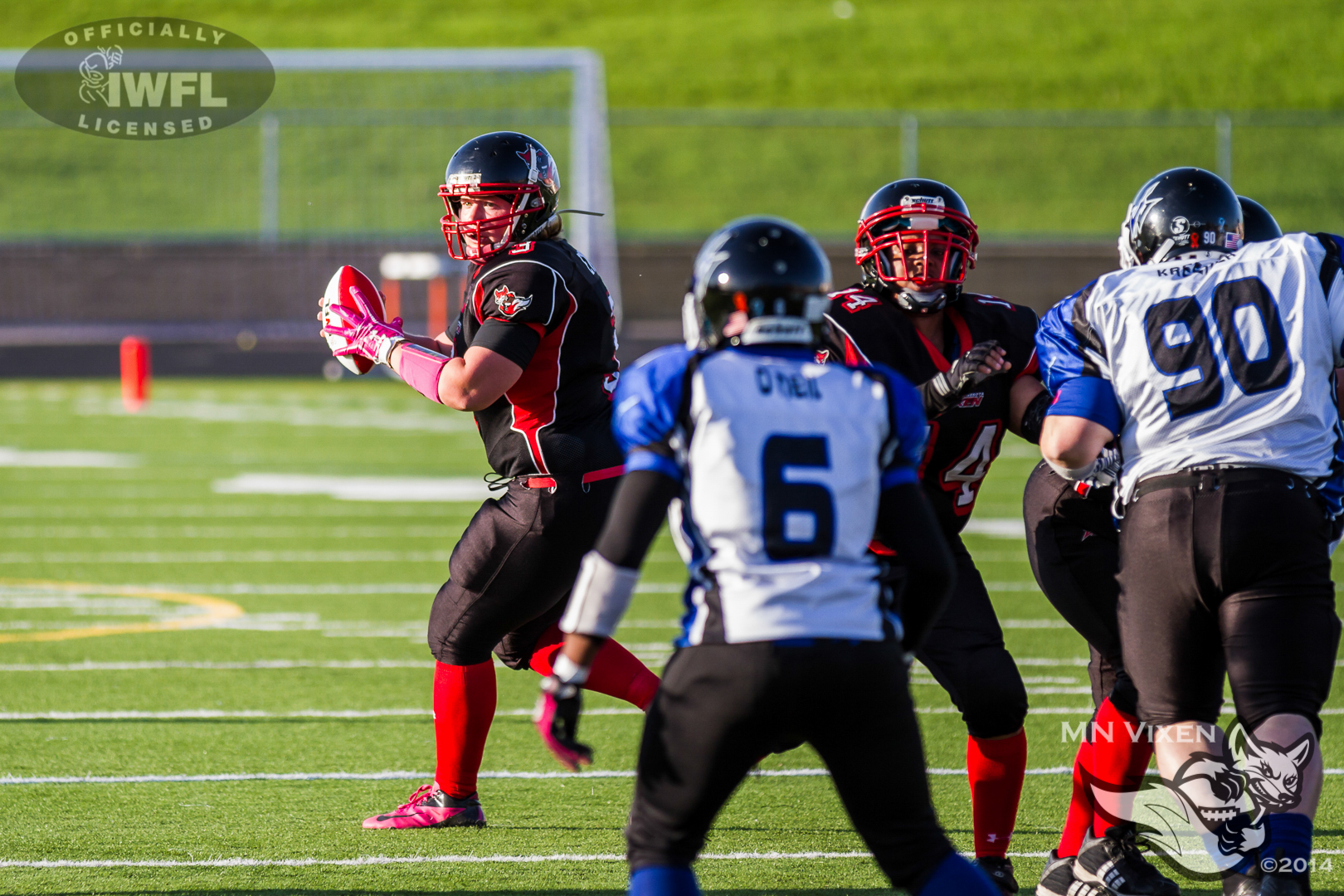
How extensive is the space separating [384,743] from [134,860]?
4.93 ft

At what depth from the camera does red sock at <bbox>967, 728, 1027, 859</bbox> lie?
13.5 feet

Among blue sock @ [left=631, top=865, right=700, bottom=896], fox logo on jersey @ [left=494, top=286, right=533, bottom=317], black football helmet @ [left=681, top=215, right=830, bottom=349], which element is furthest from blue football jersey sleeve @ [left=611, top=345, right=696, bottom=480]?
fox logo on jersey @ [left=494, top=286, right=533, bottom=317]

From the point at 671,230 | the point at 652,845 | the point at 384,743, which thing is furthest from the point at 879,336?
the point at 671,230

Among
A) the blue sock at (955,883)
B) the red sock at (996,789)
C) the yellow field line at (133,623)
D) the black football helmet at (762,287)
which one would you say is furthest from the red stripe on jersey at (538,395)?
the yellow field line at (133,623)

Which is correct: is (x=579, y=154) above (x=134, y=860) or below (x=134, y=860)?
A: above

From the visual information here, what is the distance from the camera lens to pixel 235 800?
495 cm

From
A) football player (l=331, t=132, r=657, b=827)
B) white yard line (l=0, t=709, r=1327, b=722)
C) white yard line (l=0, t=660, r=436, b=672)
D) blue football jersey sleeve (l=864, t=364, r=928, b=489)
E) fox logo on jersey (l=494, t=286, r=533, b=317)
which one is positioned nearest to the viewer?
blue football jersey sleeve (l=864, t=364, r=928, b=489)

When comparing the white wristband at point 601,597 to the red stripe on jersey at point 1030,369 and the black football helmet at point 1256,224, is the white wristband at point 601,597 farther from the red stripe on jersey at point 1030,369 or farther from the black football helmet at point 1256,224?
the black football helmet at point 1256,224

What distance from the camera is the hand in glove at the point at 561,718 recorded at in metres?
2.95

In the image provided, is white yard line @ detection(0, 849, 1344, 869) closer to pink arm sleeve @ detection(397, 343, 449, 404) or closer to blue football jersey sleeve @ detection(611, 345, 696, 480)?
pink arm sleeve @ detection(397, 343, 449, 404)

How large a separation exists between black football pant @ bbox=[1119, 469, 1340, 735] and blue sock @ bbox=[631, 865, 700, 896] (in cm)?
131

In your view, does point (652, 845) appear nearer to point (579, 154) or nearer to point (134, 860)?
point (134, 860)

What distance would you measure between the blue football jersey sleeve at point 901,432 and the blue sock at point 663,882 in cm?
80

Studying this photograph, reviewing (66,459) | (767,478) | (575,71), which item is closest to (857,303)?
(767,478)
